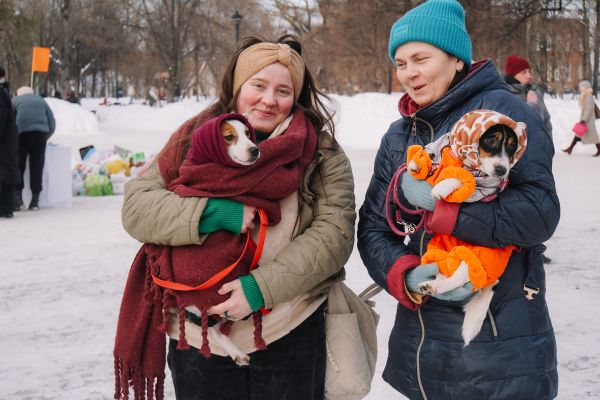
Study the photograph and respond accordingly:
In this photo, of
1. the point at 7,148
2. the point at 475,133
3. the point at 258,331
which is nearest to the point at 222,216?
the point at 258,331

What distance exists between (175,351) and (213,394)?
0.21m

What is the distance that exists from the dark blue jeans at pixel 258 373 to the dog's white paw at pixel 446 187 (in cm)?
71

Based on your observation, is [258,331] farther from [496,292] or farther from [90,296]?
[90,296]

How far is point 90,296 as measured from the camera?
5.82 meters

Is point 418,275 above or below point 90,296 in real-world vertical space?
above

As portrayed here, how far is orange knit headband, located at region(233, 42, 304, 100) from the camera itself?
2.40 m

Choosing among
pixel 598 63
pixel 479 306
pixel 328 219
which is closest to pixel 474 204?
pixel 479 306

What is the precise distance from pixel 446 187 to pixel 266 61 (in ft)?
2.62

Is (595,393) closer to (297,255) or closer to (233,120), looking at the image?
(297,255)

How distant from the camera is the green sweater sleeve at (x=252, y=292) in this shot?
221 cm

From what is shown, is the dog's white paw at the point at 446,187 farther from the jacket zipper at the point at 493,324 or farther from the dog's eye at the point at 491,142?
the jacket zipper at the point at 493,324

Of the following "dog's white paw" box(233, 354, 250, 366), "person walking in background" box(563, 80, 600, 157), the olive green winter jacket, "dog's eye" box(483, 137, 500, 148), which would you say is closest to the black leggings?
the olive green winter jacket

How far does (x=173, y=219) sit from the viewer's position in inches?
87.1

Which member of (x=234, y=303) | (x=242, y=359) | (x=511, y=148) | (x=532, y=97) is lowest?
(x=242, y=359)
